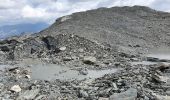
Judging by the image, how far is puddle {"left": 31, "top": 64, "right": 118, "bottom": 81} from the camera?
28492mm

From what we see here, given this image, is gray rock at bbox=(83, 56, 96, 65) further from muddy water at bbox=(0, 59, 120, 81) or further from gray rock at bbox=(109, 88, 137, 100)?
gray rock at bbox=(109, 88, 137, 100)

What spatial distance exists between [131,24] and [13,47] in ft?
56.6

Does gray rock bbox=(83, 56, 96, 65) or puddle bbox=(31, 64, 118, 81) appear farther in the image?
gray rock bbox=(83, 56, 96, 65)

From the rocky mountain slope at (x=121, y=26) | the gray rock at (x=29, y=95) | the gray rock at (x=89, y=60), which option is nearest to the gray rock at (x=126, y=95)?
the gray rock at (x=29, y=95)

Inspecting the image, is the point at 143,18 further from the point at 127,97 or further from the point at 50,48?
the point at 127,97

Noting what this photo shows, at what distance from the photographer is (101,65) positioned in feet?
107

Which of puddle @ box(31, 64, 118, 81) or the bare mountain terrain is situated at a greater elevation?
the bare mountain terrain

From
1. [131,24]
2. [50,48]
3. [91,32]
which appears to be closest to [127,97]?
[50,48]

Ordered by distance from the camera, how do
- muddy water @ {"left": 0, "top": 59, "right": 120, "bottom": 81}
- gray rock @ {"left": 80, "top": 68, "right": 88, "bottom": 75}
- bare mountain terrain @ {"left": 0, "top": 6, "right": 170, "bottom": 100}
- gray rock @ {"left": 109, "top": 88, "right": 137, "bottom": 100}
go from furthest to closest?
gray rock @ {"left": 80, "top": 68, "right": 88, "bottom": 75}, muddy water @ {"left": 0, "top": 59, "right": 120, "bottom": 81}, bare mountain terrain @ {"left": 0, "top": 6, "right": 170, "bottom": 100}, gray rock @ {"left": 109, "top": 88, "right": 137, "bottom": 100}

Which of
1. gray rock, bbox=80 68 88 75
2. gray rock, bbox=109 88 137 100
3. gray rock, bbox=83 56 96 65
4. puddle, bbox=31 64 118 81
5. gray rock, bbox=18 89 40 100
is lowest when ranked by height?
puddle, bbox=31 64 118 81

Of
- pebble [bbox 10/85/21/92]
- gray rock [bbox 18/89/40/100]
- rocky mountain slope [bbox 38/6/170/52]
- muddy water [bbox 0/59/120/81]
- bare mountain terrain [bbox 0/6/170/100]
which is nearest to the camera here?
gray rock [bbox 18/89/40/100]

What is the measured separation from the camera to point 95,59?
34.5m

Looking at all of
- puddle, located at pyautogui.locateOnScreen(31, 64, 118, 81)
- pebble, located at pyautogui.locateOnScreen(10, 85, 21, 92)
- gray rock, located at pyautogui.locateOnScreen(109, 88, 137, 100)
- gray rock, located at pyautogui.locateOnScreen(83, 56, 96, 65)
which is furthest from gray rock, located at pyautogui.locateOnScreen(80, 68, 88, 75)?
gray rock, located at pyautogui.locateOnScreen(109, 88, 137, 100)

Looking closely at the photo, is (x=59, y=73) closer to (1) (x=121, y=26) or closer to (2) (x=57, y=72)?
(2) (x=57, y=72)
